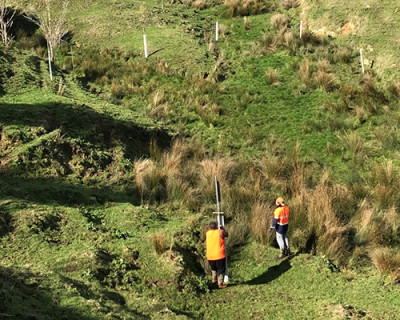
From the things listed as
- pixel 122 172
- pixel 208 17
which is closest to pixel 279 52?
pixel 208 17

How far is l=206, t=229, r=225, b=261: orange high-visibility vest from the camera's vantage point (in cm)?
751

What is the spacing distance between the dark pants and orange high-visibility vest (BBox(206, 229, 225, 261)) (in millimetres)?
83

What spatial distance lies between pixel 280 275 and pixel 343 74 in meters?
12.7

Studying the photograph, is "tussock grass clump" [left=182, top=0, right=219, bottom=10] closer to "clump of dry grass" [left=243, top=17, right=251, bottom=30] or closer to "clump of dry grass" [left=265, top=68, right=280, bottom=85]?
"clump of dry grass" [left=243, top=17, right=251, bottom=30]

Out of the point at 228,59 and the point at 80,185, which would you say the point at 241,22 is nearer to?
the point at 228,59

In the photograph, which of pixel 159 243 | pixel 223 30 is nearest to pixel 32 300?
pixel 159 243

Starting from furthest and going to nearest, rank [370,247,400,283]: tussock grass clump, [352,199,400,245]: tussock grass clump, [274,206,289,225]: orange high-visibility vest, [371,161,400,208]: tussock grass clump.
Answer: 1. [371,161,400,208]: tussock grass clump
2. [352,199,400,245]: tussock grass clump
3. [274,206,289,225]: orange high-visibility vest
4. [370,247,400,283]: tussock grass clump

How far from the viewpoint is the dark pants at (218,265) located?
756 cm

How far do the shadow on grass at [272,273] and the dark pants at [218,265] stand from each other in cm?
65

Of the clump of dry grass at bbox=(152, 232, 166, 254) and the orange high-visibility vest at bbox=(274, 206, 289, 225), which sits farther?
the orange high-visibility vest at bbox=(274, 206, 289, 225)

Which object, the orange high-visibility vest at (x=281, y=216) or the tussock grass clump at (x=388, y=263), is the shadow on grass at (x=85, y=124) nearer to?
the orange high-visibility vest at (x=281, y=216)

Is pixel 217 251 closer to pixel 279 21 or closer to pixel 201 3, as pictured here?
pixel 279 21

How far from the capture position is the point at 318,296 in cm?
760

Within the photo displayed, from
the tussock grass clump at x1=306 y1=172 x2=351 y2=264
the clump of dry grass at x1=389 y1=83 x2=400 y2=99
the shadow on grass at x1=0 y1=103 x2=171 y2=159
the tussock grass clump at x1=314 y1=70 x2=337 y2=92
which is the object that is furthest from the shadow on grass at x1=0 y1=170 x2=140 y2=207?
the clump of dry grass at x1=389 y1=83 x2=400 y2=99
